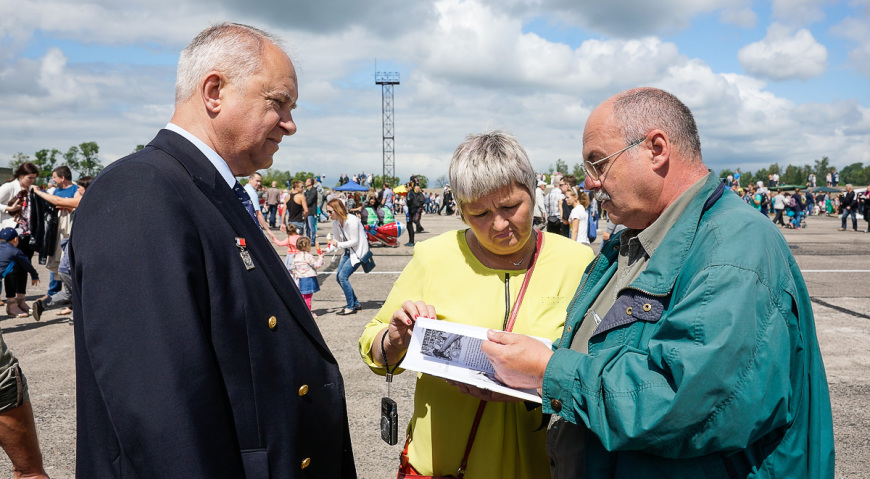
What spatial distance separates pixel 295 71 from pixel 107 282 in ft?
3.05

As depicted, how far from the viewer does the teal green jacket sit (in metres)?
1.35

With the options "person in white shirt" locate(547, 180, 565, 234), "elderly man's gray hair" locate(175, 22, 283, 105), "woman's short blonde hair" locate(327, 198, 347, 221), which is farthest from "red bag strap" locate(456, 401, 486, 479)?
"person in white shirt" locate(547, 180, 565, 234)

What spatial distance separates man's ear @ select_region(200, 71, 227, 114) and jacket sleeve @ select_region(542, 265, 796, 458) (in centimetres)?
131

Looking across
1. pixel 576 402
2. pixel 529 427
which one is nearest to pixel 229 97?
pixel 576 402

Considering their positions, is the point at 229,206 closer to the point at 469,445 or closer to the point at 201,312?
the point at 201,312

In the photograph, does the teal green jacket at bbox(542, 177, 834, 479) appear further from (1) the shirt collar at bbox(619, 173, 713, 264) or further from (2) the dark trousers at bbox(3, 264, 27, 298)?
(2) the dark trousers at bbox(3, 264, 27, 298)

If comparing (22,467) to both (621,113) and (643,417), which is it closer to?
(643,417)

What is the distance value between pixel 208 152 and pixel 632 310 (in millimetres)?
1255

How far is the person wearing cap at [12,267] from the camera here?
26.7 feet

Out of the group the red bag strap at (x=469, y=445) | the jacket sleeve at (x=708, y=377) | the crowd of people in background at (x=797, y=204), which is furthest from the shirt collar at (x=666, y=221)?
the crowd of people in background at (x=797, y=204)

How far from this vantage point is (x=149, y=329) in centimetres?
130

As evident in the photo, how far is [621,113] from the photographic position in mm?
1798

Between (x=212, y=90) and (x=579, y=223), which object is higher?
(x=212, y=90)

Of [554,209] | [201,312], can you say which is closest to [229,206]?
[201,312]
